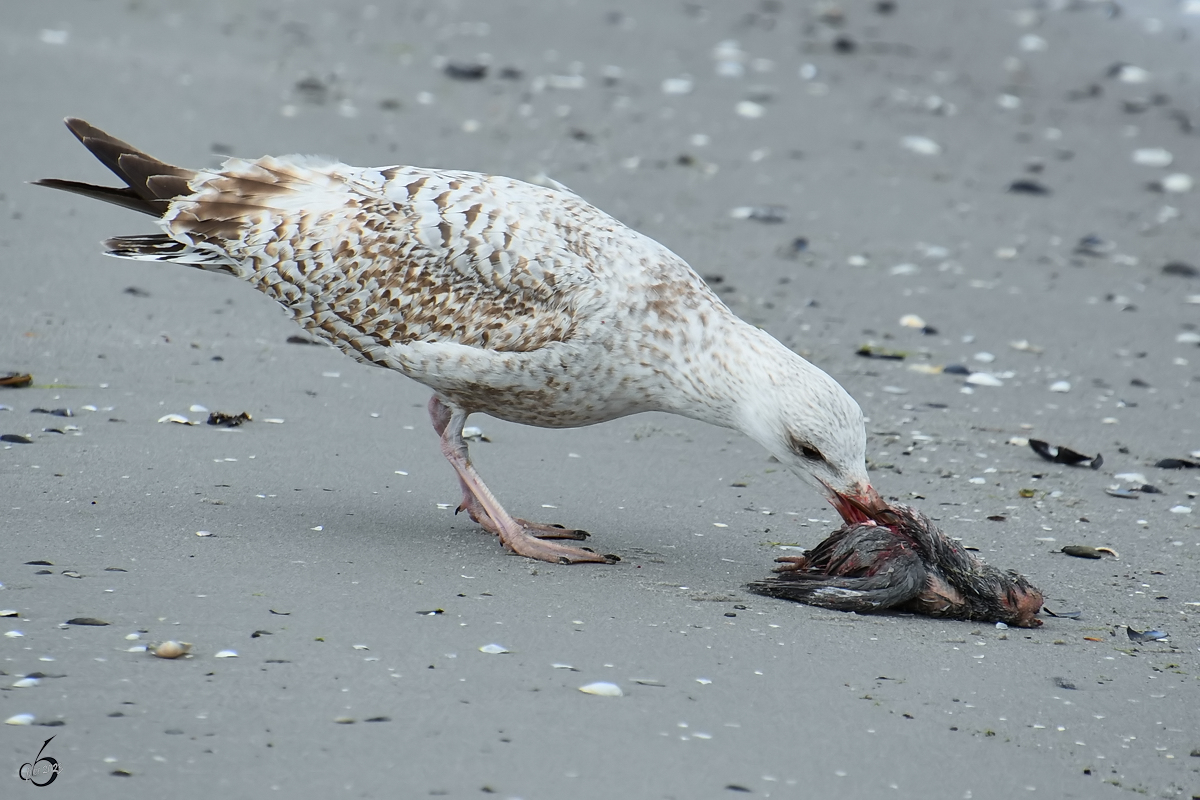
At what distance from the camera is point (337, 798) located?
2.86m

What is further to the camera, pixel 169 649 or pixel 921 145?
pixel 921 145

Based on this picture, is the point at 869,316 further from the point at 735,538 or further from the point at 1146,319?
the point at 735,538

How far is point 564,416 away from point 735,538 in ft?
2.42

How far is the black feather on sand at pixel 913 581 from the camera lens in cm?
412

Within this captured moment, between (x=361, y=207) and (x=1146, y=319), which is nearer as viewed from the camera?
(x=361, y=207)

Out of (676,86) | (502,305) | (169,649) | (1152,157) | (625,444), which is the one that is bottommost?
(169,649)

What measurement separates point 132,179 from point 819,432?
2665 mm

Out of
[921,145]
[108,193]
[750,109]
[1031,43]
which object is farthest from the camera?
[1031,43]

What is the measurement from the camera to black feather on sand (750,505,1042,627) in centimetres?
412

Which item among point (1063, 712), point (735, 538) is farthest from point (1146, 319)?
point (1063, 712)

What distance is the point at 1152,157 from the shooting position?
31.8ft

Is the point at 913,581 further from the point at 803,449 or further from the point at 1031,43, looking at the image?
the point at 1031,43

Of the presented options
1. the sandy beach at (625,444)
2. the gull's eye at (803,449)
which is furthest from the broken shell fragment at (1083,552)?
the gull's eye at (803,449)

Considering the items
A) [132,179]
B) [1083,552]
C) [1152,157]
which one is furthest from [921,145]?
[132,179]
